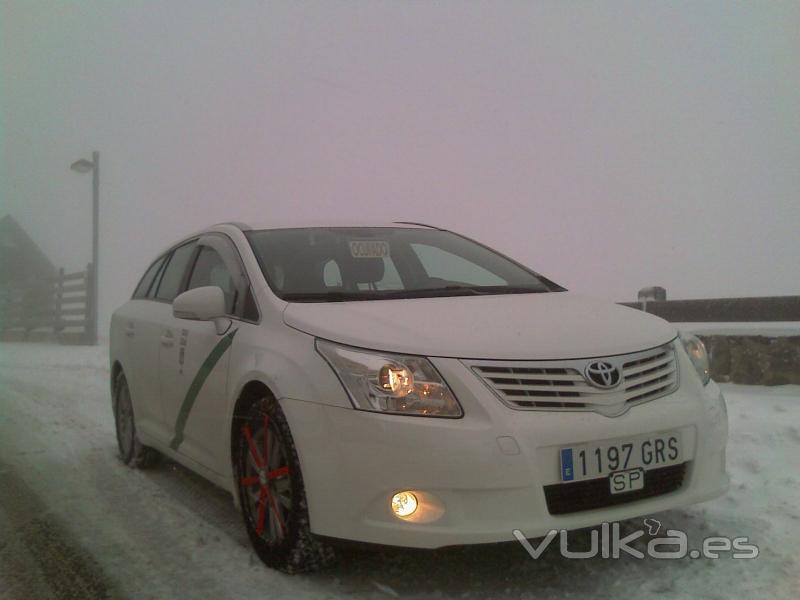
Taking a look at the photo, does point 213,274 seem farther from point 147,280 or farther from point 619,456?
point 619,456

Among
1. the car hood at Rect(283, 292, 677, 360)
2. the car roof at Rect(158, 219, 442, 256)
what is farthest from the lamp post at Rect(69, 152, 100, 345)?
the car hood at Rect(283, 292, 677, 360)

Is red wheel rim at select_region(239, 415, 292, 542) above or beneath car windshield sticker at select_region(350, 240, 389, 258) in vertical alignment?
beneath

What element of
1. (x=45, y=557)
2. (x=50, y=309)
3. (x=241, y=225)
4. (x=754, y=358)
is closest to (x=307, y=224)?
(x=241, y=225)

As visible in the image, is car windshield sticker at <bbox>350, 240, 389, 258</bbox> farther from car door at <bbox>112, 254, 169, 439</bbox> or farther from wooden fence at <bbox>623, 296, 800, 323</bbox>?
wooden fence at <bbox>623, 296, 800, 323</bbox>

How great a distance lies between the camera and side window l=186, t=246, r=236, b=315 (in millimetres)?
3658

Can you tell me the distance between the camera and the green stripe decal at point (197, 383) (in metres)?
3.44

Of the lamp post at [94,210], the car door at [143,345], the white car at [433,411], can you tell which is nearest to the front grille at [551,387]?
the white car at [433,411]

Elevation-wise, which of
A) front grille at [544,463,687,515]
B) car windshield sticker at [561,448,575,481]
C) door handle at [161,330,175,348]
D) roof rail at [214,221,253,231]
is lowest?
front grille at [544,463,687,515]

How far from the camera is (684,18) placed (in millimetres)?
84938

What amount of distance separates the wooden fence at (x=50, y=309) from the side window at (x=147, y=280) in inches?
555

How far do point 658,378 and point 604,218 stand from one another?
2629 inches

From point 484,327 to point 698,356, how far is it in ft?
3.38

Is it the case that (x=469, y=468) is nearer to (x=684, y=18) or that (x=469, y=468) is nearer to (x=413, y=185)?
(x=413, y=185)

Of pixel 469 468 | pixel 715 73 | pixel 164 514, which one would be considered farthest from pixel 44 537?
pixel 715 73
